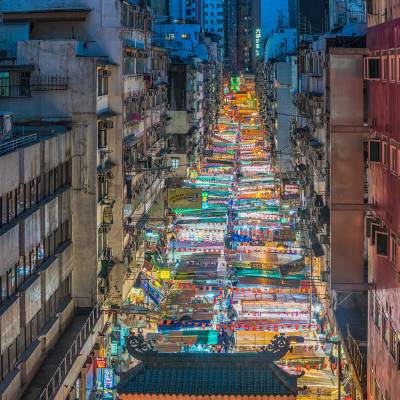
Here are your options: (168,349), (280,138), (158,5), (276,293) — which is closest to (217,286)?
(276,293)

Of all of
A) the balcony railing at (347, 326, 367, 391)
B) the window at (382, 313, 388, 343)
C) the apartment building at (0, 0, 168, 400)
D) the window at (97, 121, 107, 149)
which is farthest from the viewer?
the window at (97, 121, 107, 149)

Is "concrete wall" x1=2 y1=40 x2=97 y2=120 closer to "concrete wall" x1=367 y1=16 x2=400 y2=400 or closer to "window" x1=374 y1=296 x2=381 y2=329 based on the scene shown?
"concrete wall" x1=367 y1=16 x2=400 y2=400

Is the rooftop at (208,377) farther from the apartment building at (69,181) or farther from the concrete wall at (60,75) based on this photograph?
the concrete wall at (60,75)

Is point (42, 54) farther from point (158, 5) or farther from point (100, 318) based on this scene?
point (158, 5)

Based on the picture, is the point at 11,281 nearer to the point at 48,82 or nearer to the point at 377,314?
the point at 377,314

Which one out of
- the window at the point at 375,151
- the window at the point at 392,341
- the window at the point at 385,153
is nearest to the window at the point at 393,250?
the window at the point at 392,341

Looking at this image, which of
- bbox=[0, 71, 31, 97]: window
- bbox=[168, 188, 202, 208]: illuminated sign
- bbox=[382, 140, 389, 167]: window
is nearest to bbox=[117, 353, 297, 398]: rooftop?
bbox=[382, 140, 389, 167]: window

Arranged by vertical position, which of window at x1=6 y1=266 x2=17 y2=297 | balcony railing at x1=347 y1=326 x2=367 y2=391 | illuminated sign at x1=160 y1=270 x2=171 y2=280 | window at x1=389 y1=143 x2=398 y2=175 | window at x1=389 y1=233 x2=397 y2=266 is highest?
window at x1=389 y1=143 x2=398 y2=175
